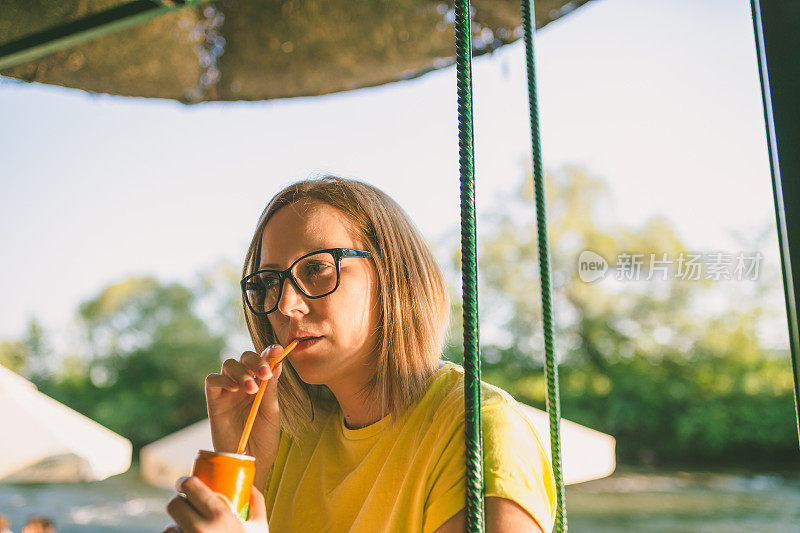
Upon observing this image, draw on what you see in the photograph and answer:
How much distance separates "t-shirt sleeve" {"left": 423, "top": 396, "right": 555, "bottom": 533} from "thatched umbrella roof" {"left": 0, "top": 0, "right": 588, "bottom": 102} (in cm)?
100

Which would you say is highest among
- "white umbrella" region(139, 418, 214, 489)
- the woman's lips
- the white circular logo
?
the white circular logo

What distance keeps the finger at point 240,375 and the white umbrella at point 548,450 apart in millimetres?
2880

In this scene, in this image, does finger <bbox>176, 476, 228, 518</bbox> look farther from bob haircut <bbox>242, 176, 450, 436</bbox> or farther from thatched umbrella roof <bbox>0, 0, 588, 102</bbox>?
thatched umbrella roof <bbox>0, 0, 588, 102</bbox>

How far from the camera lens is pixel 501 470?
717mm

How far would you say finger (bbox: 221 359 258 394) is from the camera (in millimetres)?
935

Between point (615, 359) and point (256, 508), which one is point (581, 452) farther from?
point (615, 359)

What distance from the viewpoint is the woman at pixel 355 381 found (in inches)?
32.3

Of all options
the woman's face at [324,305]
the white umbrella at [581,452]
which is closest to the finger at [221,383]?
the woman's face at [324,305]

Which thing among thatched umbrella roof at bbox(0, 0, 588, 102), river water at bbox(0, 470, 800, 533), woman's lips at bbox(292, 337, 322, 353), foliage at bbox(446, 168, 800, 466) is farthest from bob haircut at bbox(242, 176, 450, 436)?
foliage at bbox(446, 168, 800, 466)

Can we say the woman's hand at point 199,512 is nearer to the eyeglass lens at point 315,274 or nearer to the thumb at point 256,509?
the thumb at point 256,509

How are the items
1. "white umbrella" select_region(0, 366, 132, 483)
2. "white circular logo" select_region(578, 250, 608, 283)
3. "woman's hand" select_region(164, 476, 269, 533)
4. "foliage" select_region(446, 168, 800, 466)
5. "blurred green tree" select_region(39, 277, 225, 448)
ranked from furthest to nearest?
"blurred green tree" select_region(39, 277, 225, 448), "foliage" select_region(446, 168, 800, 466), "white circular logo" select_region(578, 250, 608, 283), "white umbrella" select_region(0, 366, 132, 483), "woman's hand" select_region(164, 476, 269, 533)

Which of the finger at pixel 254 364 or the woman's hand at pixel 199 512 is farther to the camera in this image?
the finger at pixel 254 364

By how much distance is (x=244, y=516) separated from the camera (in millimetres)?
682

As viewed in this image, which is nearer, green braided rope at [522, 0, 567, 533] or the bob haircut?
green braided rope at [522, 0, 567, 533]
